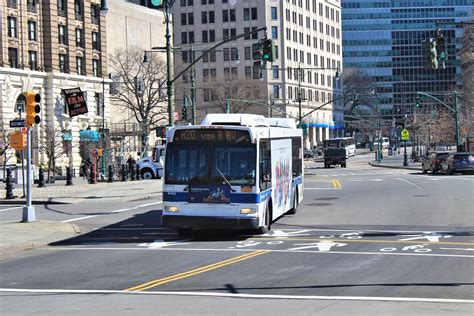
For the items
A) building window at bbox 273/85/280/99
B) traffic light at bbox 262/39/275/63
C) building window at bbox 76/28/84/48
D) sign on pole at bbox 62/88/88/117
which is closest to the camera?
traffic light at bbox 262/39/275/63

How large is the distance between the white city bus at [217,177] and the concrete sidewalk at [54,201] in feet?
12.0

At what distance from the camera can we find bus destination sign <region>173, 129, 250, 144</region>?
18062 mm

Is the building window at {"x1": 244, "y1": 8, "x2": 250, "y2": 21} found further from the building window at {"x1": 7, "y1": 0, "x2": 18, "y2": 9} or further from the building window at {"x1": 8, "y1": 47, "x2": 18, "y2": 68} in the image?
the building window at {"x1": 8, "y1": 47, "x2": 18, "y2": 68}

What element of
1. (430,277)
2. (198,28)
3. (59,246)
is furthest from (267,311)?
(198,28)

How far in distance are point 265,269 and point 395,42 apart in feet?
554

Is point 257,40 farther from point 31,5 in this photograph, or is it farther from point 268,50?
point 268,50

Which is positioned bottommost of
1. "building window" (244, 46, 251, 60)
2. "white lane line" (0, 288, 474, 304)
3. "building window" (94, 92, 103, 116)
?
"white lane line" (0, 288, 474, 304)

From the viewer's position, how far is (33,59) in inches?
2633

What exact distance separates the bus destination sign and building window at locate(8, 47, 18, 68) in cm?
5004

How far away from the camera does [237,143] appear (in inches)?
711

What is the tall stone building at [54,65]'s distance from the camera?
63.6 metres

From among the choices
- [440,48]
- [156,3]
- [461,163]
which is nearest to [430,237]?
[440,48]

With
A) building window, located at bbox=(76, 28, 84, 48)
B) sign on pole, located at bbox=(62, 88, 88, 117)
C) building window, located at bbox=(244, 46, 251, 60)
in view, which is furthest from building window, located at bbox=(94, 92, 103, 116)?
building window, located at bbox=(244, 46, 251, 60)

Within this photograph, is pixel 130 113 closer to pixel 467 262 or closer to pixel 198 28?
pixel 198 28
